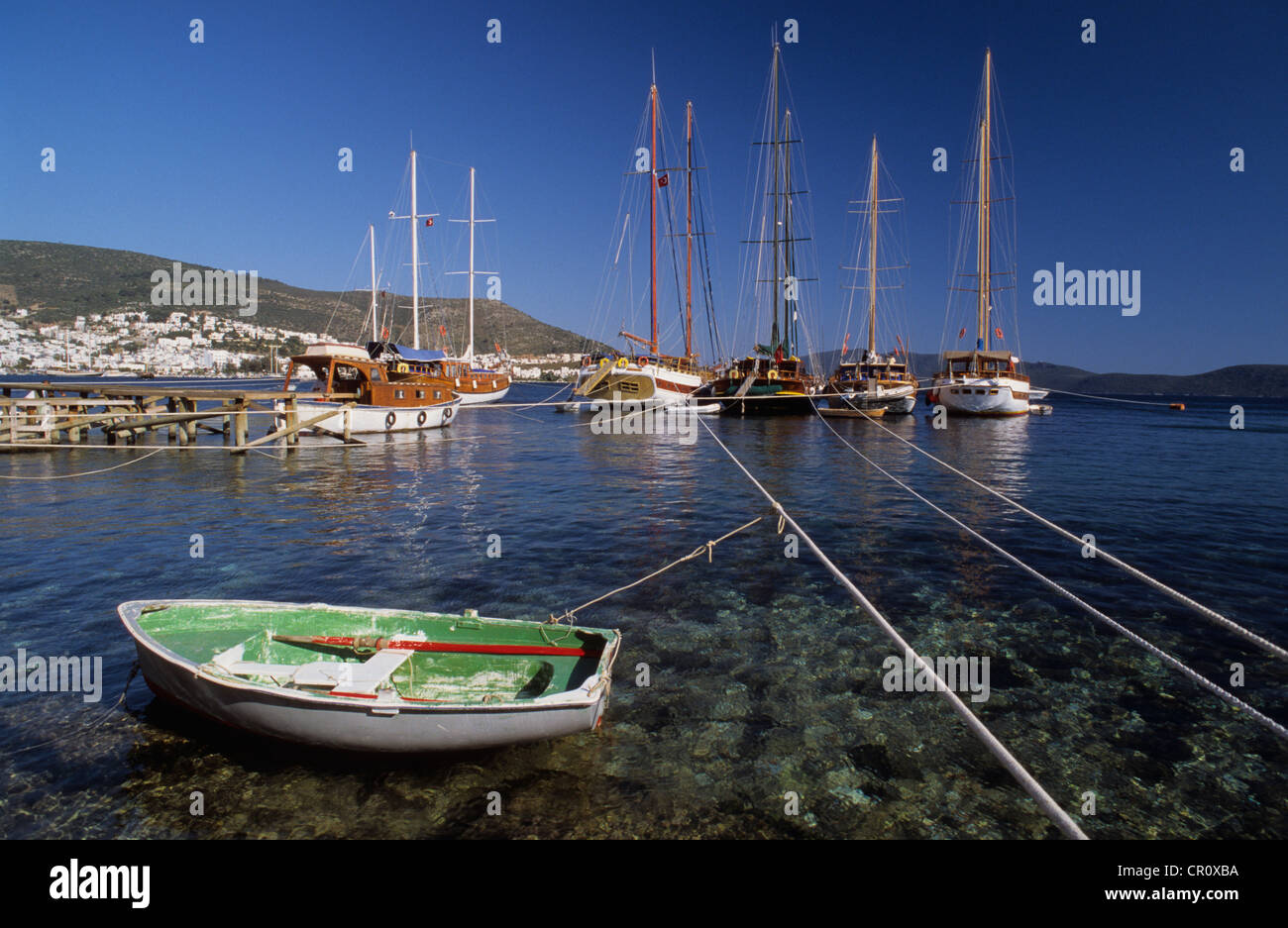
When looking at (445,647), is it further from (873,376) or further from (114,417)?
(873,376)

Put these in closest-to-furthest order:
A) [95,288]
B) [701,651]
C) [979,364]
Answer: [701,651] < [979,364] < [95,288]

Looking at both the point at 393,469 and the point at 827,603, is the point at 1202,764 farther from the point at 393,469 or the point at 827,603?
the point at 393,469

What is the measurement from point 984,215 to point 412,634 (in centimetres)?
7017

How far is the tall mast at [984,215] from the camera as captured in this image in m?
60.2

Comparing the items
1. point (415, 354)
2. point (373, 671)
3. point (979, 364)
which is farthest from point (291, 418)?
point (979, 364)

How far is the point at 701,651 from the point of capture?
362 inches

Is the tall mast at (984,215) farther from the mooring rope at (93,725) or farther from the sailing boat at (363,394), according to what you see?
the mooring rope at (93,725)

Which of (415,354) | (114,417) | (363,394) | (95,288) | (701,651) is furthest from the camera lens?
(95,288)

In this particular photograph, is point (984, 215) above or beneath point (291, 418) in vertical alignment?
above

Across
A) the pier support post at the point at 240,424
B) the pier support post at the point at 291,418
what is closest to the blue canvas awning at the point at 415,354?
the pier support post at the point at 291,418

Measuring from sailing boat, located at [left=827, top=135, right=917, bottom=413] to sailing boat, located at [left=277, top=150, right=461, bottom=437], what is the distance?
33.5 meters

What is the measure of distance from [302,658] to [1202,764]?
990 centimetres

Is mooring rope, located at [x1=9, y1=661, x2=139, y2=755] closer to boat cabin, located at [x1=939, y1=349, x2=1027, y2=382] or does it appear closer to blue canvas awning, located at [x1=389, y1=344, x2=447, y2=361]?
blue canvas awning, located at [x1=389, y1=344, x2=447, y2=361]

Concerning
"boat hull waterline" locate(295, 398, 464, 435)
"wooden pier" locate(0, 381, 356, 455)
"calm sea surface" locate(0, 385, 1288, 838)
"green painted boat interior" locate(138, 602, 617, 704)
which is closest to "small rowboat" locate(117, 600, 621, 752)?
"green painted boat interior" locate(138, 602, 617, 704)
